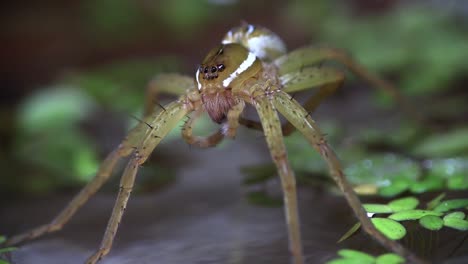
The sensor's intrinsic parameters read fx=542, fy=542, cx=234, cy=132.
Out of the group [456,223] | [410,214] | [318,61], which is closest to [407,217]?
[410,214]

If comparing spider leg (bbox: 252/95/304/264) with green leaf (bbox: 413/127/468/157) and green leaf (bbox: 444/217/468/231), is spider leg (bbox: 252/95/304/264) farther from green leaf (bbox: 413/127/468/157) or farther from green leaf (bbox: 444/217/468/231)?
green leaf (bbox: 413/127/468/157)

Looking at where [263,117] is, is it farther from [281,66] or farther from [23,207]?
[23,207]

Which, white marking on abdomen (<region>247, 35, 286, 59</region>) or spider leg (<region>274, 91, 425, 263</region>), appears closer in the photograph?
spider leg (<region>274, 91, 425, 263</region>)

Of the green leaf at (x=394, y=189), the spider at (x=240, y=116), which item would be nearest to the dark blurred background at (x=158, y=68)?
the green leaf at (x=394, y=189)

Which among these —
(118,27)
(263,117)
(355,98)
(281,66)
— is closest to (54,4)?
(118,27)

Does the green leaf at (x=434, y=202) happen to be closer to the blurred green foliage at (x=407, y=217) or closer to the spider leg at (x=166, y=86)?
the blurred green foliage at (x=407, y=217)

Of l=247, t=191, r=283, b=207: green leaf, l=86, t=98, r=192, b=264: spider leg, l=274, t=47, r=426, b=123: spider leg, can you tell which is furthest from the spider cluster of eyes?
l=247, t=191, r=283, b=207: green leaf
